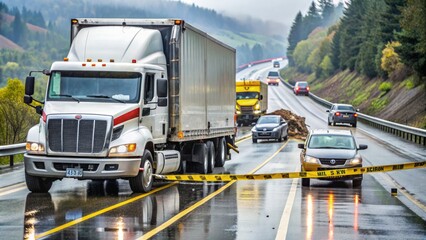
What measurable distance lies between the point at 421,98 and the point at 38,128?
4727cm

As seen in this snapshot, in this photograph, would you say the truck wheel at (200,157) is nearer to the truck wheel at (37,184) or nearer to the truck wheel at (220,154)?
the truck wheel at (220,154)

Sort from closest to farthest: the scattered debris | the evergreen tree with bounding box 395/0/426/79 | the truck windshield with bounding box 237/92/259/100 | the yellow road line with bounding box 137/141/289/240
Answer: the yellow road line with bounding box 137/141/289/240
the evergreen tree with bounding box 395/0/426/79
the scattered debris
the truck windshield with bounding box 237/92/259/100

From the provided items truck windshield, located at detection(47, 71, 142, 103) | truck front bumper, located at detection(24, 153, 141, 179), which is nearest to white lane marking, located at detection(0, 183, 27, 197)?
truck front bumper, located at detection(24, 153, 141, 179)

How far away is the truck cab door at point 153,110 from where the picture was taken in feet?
57.6

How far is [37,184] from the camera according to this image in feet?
56.1

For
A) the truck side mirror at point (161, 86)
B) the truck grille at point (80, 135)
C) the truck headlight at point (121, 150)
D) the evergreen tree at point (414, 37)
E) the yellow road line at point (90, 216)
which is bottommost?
the yellow road line at point (90, 216)

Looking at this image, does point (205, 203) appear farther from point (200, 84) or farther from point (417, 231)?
point (200, 84)

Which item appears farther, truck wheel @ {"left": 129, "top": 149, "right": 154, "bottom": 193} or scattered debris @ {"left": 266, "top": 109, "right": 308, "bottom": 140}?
scattered debris @ {"left": 266, "top": 109, "right": 308, "bottom": 140}

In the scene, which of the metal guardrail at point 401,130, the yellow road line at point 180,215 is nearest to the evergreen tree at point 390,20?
the metal guardrail at point 401,130

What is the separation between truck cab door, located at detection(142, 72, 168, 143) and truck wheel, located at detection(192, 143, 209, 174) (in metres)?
3.39

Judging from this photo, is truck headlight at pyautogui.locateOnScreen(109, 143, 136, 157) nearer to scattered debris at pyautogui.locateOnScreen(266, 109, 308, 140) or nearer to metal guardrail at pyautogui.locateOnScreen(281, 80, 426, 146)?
metal guardrail at pyautogui.locateOnScreen(281, 80, 426, 146)

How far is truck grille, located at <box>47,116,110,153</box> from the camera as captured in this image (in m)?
16.3

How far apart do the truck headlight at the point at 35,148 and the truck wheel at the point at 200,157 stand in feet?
20.5

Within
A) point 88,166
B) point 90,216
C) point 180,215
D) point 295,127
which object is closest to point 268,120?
point 295,127
